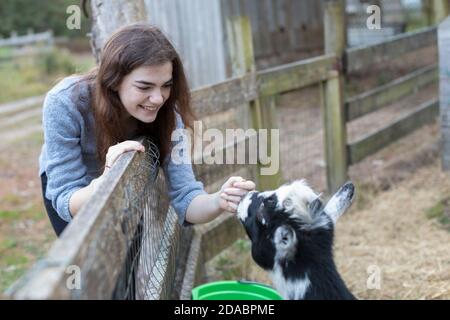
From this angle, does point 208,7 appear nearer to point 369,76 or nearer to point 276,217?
point 369,76

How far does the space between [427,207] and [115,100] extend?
3378mm

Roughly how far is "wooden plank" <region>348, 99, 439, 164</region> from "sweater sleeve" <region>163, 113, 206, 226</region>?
121 inches

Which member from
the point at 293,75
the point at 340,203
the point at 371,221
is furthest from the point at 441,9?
the point at 340,203

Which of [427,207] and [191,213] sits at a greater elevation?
[191,213]

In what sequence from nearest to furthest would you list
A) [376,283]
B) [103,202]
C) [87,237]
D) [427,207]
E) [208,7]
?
[87,237]
[103,202]
[376,283]
[427,207]
[208,7]

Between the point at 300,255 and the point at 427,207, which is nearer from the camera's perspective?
the point at 300,255

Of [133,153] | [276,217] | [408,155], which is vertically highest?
[133,153]

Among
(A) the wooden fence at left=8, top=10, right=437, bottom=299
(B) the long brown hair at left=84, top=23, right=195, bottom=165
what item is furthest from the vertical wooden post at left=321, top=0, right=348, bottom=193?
(B) the long brown hair at left=84, top=23, right=195, bottom=165

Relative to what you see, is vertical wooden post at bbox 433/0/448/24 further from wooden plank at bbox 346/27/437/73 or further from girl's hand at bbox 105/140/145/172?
girl's hand at bbox 105/140/145/172

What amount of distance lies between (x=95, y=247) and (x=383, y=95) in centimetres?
524

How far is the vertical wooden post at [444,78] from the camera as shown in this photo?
5531 mm

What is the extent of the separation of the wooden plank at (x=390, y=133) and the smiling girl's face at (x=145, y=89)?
3490 millimetres

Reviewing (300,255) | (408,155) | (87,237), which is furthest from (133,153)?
(408,155)

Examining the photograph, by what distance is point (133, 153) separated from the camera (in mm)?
2270
